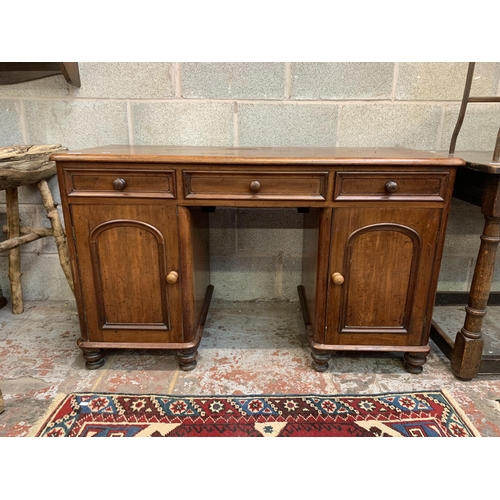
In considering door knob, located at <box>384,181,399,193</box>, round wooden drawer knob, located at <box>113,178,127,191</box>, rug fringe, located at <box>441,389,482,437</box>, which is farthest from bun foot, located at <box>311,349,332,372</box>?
round wooden drawer knob, located at <box>113,178,127,191</box>

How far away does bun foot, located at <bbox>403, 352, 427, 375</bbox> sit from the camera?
148 cm

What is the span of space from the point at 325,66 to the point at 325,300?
114 centimetres

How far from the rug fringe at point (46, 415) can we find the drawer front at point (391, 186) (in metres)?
1.23

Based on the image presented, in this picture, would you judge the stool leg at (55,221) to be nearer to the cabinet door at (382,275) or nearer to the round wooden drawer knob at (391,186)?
the cabinet door at (382,275)

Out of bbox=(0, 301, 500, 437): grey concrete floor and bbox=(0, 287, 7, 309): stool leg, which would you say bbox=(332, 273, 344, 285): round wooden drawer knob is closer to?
bbox=(0, 301, 500, 437): grey concrete floor

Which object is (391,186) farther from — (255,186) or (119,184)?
(119,184)

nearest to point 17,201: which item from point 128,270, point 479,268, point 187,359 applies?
point 128,270

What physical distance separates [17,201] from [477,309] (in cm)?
211

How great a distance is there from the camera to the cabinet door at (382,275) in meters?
1.32

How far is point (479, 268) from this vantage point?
1.37 metres

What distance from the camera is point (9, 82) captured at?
181 cm

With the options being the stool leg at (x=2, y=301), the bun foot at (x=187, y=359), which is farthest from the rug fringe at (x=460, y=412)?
the stool leg at (x=2, y=301)

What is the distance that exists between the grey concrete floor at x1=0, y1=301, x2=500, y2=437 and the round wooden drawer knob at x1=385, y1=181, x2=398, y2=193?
75 cm

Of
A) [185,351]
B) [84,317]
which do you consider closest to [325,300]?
[185,351]
